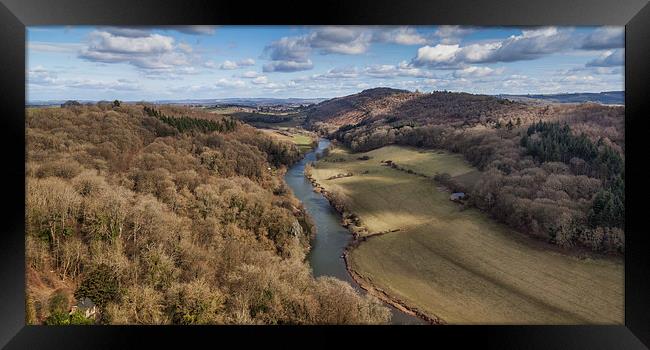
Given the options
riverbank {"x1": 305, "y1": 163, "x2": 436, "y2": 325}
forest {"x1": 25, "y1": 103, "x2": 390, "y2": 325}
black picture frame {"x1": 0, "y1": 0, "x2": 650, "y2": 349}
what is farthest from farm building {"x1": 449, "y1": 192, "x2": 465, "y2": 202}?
black picture frame {"x1": 0, "y1": 0, "x2": 650, "y2": 349}

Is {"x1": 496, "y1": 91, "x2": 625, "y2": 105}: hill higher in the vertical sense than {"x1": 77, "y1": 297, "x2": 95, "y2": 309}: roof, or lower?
higher

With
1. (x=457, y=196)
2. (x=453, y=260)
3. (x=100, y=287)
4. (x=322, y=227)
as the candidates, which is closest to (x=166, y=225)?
(x=100, y=287)

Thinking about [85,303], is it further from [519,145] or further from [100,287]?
[519,145]

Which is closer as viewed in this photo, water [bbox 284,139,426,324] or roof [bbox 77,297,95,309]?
roof [bbox 77,297,95,309]

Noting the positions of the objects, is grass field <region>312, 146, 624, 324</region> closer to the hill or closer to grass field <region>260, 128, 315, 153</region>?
grass field <region>260, 128, 315, 153</region>

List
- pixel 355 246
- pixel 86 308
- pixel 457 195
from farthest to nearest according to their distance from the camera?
pixel 457 195 → pixel 355 246 → pixel 86 308

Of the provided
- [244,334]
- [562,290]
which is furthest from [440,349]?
[562,290]
